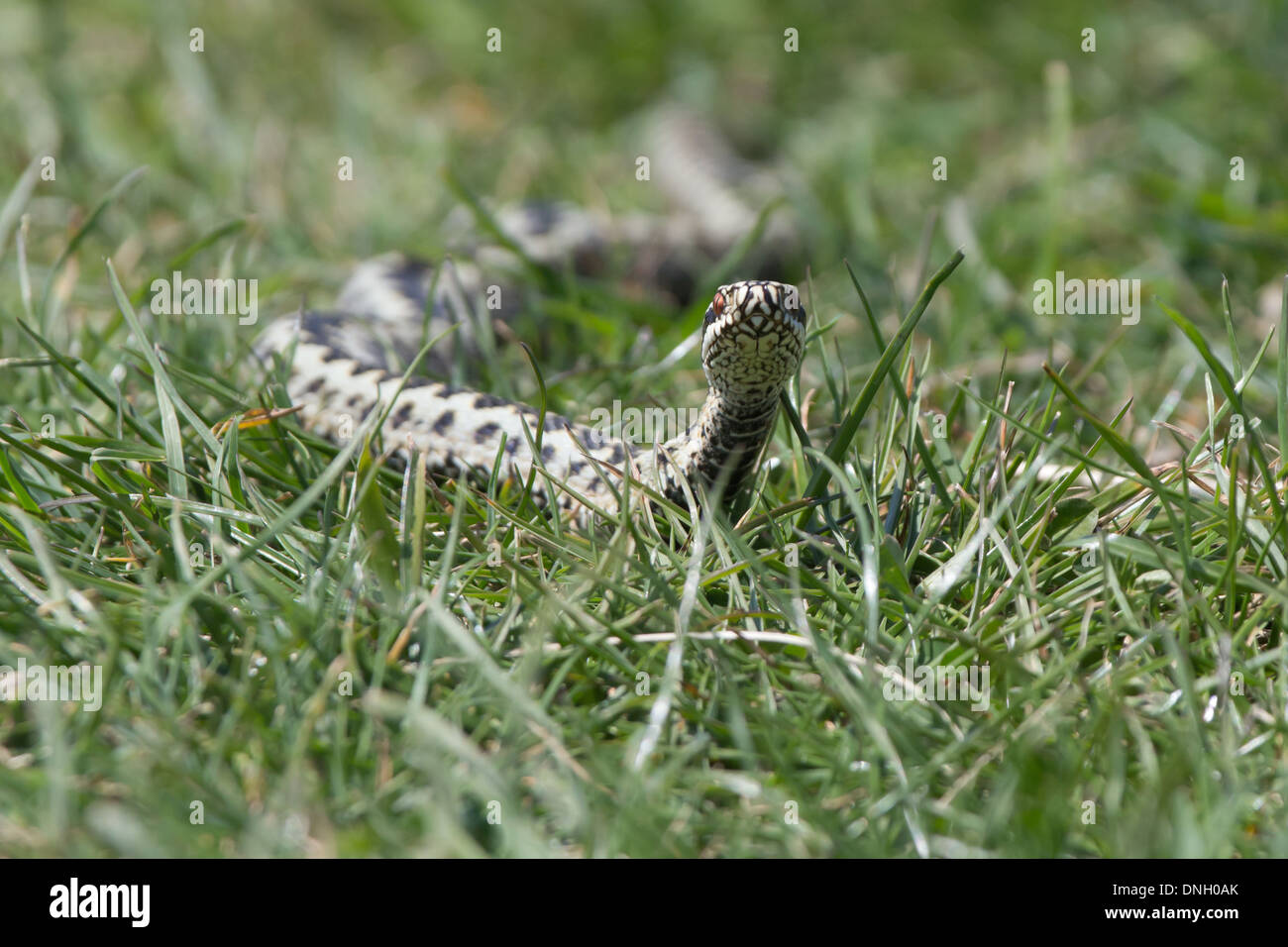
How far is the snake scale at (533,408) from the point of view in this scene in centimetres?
322

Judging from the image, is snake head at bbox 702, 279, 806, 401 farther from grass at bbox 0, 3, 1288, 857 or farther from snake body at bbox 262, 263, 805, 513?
grass at bbox 0, 3, 1288, 857

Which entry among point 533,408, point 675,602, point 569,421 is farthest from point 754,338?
point 533,408

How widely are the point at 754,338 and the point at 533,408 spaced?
1.28 meters

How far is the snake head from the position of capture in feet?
10.2

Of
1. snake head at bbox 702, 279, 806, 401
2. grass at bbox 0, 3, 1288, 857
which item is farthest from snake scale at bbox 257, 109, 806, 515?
grass at bbox 0, 3, 1288, 857

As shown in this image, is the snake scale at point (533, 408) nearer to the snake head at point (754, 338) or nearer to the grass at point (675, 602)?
the snake head at point (754, 338)

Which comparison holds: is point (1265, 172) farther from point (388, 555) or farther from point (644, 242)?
point (388, 555)

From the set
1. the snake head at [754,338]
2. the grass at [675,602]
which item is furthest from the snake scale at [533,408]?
the grass at [675,602]

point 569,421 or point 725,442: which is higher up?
point 569,421

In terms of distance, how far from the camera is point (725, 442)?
3.38 meters

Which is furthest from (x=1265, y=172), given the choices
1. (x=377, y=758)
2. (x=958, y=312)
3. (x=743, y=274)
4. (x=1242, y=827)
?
(x=377, y=758)

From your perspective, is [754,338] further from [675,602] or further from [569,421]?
[569,421]

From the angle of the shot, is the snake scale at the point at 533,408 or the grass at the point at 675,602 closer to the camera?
the grass at the point at 675,602

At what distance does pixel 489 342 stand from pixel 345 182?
3.01 metres
